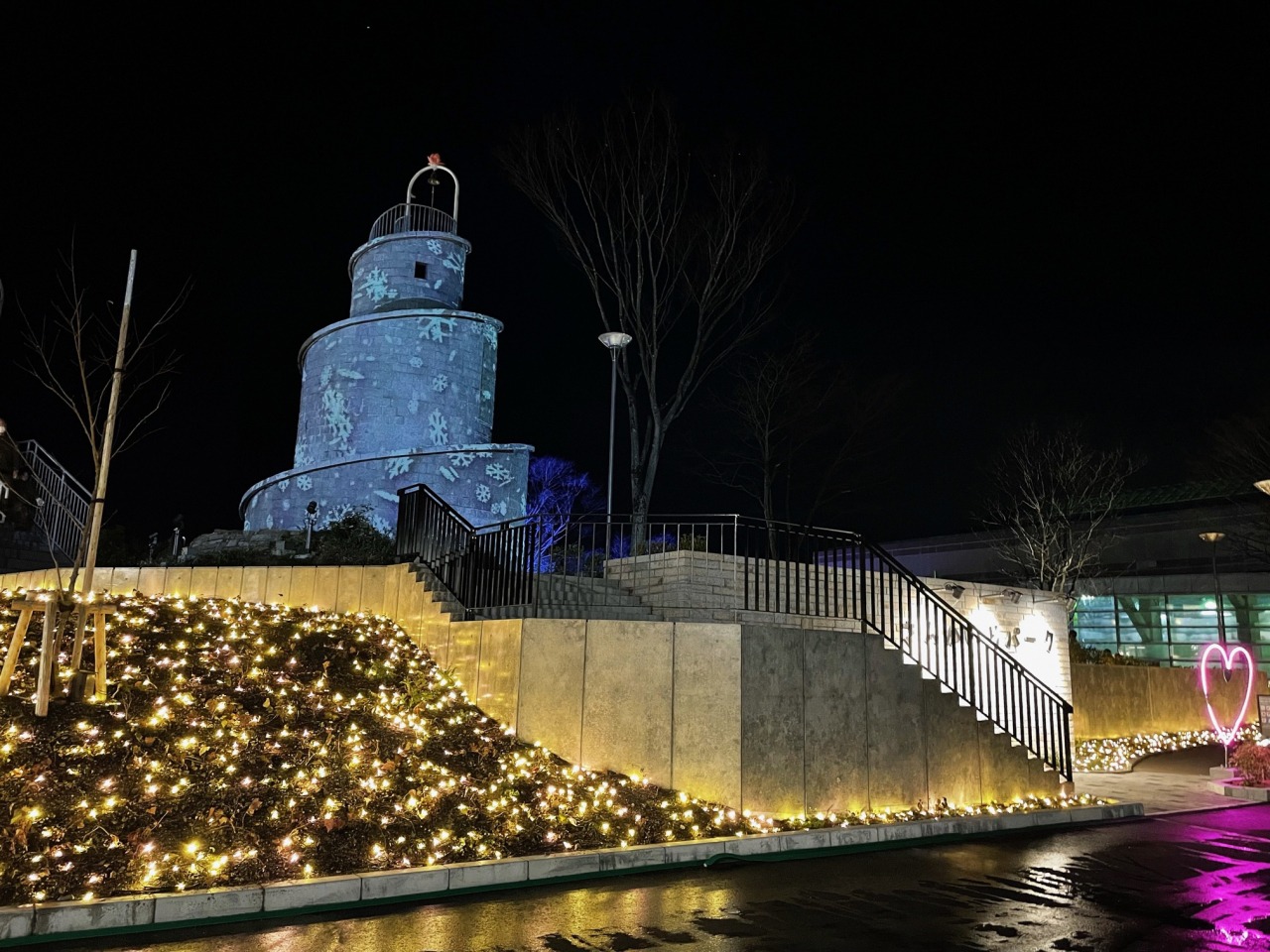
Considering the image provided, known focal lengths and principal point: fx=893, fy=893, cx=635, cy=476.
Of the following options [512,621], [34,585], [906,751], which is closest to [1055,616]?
[906,751]

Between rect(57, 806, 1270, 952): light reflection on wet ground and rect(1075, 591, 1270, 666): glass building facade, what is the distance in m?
30.7

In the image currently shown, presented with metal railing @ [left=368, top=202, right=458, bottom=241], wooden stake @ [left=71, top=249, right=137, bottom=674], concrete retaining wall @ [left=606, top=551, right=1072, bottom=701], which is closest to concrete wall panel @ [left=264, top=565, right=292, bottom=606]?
concrete retaining wall @ [left=606, top=551, right=1072, bottom=701]

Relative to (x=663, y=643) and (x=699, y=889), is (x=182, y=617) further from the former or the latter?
(x=699, y=889)

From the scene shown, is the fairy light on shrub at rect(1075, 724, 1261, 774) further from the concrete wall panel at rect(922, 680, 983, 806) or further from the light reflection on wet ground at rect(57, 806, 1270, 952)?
the light reflection on wet ground at rect(57, 806, 1270, 952)

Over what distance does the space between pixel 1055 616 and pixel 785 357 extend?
11.3m

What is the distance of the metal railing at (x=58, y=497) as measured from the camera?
1661 cm

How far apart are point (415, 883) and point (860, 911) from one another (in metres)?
3.11

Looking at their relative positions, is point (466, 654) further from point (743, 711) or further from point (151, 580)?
point (151, 580)

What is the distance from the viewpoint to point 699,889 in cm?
668

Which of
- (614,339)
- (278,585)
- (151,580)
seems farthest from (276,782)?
(614,339)

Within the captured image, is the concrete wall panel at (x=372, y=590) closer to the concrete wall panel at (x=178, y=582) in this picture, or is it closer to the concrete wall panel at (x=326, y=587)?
the concrete wall panel at (x=326, y=587)

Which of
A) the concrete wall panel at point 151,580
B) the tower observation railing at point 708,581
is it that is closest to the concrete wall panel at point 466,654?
the tower observation railing at point 708,581

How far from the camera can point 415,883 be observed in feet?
20.8

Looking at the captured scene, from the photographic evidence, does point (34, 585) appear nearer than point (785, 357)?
Yes
